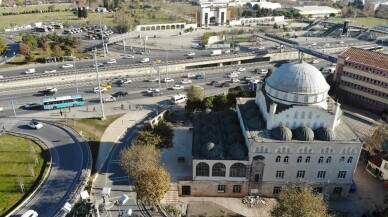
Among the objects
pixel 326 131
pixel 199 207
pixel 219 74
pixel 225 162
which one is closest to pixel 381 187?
pixel 326 131

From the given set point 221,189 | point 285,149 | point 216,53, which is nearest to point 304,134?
point 285,149

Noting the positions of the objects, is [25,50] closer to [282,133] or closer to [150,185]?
[150,185]

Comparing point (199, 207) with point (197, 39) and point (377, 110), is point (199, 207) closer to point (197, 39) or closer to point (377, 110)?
point (377, 110)

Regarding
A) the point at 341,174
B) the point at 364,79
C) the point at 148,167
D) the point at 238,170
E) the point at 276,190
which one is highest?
the point at 364,79

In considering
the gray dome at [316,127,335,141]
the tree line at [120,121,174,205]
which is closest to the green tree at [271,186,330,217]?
the gray dome at [316,127,335,141]

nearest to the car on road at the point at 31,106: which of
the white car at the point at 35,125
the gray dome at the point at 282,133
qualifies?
the white car at the point at 35,125

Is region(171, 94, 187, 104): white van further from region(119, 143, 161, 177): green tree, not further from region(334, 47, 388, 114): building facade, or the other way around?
region(334, 47, 388, 114): building facade
